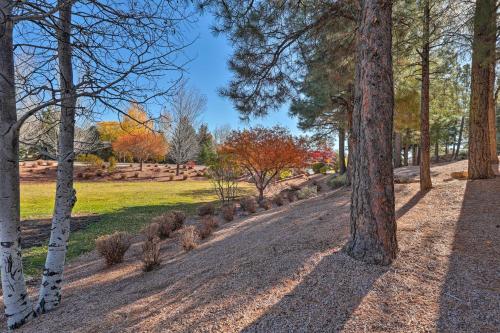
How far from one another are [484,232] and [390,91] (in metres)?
2.08

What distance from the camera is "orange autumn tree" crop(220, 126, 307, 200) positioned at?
388 inches

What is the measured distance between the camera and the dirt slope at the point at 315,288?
1.84 m

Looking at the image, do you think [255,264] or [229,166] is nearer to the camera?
[255,264]

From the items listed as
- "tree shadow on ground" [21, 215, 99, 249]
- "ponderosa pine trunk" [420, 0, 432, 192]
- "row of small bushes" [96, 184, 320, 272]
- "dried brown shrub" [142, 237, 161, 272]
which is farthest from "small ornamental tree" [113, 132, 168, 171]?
"ponderosa pine trunk" [420, 0, 432, 192]

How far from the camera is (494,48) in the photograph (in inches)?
178

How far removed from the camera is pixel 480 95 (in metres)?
5.22

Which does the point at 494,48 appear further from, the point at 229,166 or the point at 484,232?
the point at 229,166

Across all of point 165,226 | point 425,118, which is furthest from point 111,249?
point 425,118

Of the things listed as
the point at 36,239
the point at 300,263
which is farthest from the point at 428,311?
the point at 36,239

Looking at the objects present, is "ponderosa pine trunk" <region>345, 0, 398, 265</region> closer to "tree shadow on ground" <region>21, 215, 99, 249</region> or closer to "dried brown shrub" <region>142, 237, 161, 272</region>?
"dried brown shrub" <region>142, 237, 161, 272</region>

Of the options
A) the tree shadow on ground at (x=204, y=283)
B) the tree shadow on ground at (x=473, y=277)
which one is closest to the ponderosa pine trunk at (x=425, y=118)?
the tree shadow on ground at (x=473, y=277)

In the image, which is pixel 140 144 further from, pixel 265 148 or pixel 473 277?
pixel 473 277

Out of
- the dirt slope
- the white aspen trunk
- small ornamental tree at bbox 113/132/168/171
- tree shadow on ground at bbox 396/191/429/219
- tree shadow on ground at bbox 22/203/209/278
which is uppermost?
small ornamental tree at bbox 113/132/168/171

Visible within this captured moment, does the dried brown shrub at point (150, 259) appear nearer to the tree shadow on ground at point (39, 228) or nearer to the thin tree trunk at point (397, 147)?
the tree shadow on ground at point (39, 228)
